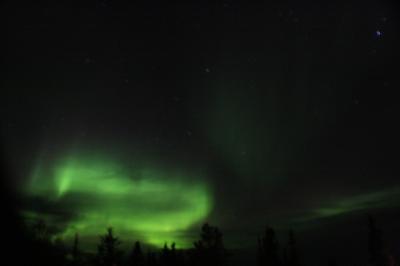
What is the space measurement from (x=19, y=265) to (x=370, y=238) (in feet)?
180

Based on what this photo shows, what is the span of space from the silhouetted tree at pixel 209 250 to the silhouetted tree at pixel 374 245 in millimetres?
40443

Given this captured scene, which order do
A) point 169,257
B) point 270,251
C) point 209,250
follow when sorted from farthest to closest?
point 169,257 → point 270,251 → point 209,250

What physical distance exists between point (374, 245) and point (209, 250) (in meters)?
42.8

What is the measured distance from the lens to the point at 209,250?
149 feet

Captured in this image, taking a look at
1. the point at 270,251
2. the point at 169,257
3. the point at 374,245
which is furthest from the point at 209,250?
the point at 374,245

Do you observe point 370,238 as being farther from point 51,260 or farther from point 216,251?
point 51,260

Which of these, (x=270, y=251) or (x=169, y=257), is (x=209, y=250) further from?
(x=169, y=257)

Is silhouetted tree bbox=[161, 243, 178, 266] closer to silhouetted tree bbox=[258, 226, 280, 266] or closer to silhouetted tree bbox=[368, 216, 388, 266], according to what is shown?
silhouetted tree bbox=[258, 226, 280, 266]

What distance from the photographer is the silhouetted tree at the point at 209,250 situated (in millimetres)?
44906

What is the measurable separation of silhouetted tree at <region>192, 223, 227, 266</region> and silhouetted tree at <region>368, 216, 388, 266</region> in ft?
133

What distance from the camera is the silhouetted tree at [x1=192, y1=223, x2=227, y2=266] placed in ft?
147

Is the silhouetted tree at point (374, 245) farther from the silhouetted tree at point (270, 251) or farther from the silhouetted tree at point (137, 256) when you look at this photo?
the silhouetted tree at point (137, 256)

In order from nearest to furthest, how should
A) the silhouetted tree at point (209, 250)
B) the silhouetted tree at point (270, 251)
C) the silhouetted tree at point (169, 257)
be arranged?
the silhouetted tree at point (209, 250) < the silhouetted tree at point (270, 251) < the silhouetted tree at point (169, 257)

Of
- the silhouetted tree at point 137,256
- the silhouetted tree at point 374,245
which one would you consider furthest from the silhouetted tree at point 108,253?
the silhouetted tree at point 374,245
